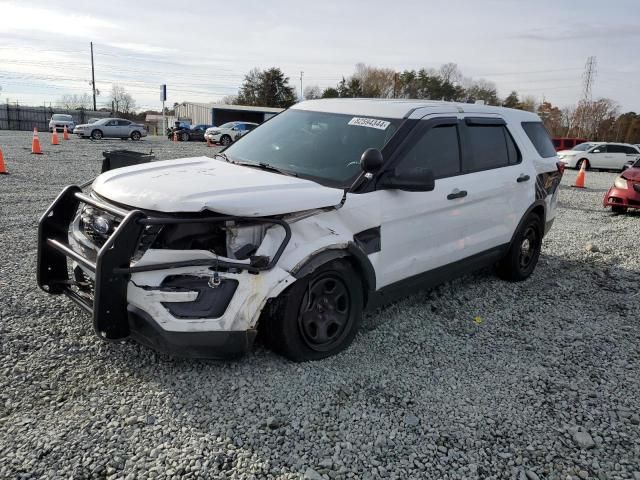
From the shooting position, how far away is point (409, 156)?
402 cm

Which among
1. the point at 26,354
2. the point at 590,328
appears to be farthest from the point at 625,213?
the point at 26,354

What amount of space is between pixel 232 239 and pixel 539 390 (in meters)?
2.24

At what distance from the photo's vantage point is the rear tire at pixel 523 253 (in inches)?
218

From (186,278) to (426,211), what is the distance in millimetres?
1995

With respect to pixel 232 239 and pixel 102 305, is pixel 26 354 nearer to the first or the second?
pixel 102 305

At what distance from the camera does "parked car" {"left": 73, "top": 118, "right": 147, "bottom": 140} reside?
3036 cm

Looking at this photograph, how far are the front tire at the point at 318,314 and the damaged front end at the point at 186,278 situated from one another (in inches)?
7.0

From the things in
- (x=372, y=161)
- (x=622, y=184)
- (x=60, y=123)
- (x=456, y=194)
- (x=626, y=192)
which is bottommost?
(x=626, y=192)

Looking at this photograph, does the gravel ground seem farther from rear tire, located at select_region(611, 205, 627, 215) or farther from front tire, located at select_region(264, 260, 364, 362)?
rear tire, located at select_region(611, 205, 627, 215)

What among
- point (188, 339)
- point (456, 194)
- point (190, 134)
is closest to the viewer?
point (188, 339)

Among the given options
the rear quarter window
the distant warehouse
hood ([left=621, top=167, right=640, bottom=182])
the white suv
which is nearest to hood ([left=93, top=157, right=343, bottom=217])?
the white suv

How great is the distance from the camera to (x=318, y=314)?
353 centimetres

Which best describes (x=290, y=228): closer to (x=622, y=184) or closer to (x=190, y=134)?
(x=622, y=184)

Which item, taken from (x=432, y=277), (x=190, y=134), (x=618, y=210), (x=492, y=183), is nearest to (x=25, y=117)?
(x=190, y=134)
